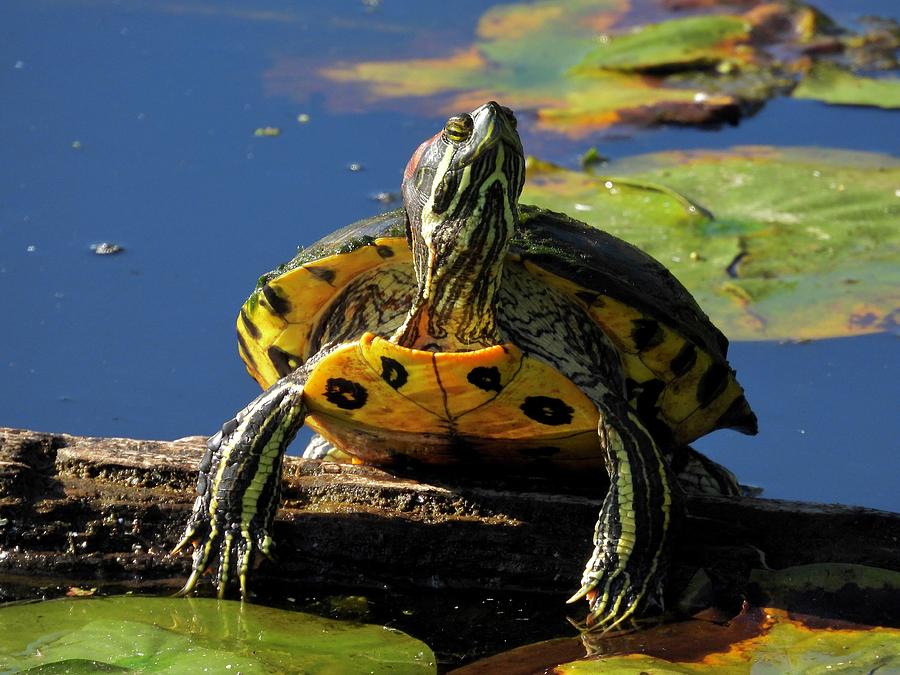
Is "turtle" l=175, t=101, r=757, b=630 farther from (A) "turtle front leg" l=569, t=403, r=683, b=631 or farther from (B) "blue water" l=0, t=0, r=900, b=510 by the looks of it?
(B) "blue water" l=0, t=0, r=900, b=510

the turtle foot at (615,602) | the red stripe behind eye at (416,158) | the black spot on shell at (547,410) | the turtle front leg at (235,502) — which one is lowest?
the turtle foot at (615,602)

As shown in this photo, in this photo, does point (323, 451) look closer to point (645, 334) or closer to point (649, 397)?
point (649, 397)

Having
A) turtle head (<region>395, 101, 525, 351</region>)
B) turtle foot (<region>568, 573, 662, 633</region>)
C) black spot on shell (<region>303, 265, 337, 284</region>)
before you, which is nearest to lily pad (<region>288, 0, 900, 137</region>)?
black spot on shell (<region>303, 265, 337, 284</region>)

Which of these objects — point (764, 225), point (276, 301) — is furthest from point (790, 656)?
point (764, 225)

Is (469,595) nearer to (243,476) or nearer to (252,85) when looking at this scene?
(243,476)

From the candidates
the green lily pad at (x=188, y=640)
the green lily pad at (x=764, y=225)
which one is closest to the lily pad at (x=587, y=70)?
the green lily pad at (x=764, y=225)

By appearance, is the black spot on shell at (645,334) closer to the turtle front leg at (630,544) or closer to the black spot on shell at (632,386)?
the black spot on shell at (632,386)

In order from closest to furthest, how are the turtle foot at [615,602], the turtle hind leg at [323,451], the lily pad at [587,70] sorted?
the turtle foot at [615,602]
the turtle hind leg at [323,451]
the lily pad at [587,70]
